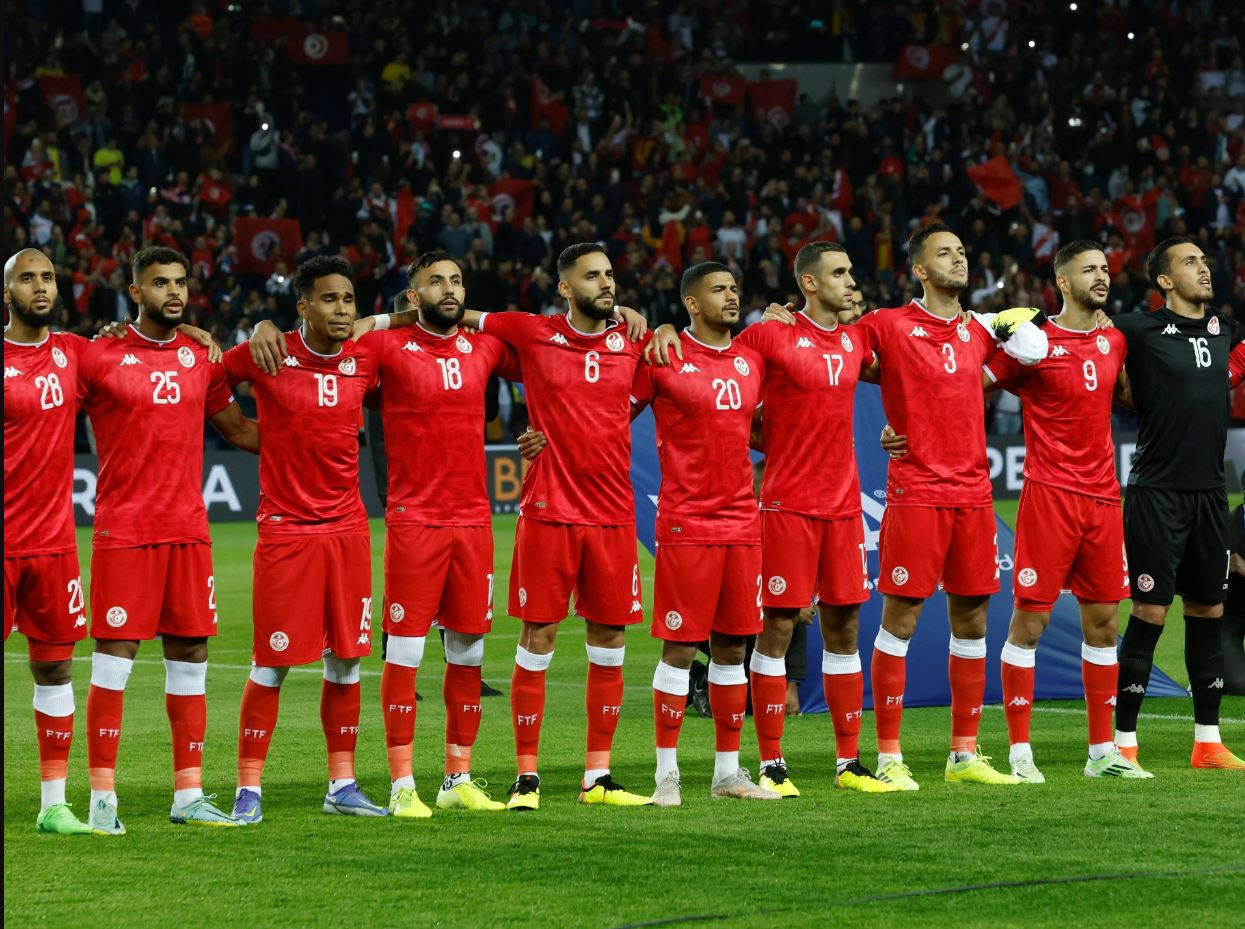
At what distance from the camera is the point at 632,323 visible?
8141mm

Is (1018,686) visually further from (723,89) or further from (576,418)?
(723,89)

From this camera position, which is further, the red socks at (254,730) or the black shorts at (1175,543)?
the black shorts at (1175,543)

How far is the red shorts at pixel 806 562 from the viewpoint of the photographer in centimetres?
813

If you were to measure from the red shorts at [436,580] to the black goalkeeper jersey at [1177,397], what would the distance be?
3002 mm

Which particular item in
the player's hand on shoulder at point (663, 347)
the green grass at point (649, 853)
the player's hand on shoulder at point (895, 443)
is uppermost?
the player's hand on shoulder at point (663, 347)

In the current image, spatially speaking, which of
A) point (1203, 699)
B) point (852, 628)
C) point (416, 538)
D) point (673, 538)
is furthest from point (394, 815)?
point (1203, 699)

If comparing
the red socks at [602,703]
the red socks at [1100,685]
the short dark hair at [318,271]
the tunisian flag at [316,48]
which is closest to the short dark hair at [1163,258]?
the red socks at [1100,685]

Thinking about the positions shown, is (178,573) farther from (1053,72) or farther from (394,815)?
(1053,72)

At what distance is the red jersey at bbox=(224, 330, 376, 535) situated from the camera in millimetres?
7574

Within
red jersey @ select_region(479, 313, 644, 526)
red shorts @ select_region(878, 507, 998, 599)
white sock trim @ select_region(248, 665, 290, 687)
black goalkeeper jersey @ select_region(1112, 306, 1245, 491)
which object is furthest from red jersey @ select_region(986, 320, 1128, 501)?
white sock trim @ select_region(248, 665, 290, 687)

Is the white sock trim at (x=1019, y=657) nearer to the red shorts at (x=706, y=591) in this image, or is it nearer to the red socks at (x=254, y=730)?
the red shorts at (x=706, y=591)

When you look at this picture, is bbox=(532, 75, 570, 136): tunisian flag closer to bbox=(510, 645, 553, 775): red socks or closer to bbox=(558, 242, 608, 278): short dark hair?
bbox=(558, 242, 608, 278): short dark hair

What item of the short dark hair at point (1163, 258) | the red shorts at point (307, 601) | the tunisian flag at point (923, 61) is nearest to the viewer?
the red shorts at point (307, 601)

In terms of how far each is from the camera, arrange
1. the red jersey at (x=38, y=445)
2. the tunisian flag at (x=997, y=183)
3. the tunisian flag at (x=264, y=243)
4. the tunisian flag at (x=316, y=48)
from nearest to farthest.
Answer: the red jersey at (x=38, y=445) < the tunisian flag at (x=264, y=243) < the tunisian flag at (x=997, y=183) < the tunisian flag at (x=316, y=48)
